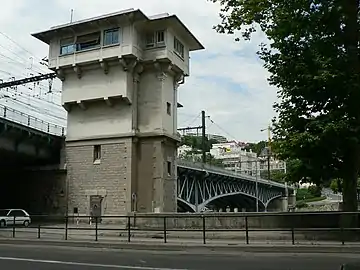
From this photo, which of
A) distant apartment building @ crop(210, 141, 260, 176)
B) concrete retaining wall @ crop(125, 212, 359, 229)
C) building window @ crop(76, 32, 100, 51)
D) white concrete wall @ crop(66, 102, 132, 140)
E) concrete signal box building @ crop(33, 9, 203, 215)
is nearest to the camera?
concrete retaining wall @ crop(125, 212, 359, 229)

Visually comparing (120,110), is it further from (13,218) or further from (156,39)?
(13,218)

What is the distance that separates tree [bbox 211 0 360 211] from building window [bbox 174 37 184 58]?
2306 cm

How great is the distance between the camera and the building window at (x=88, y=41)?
41.9 m

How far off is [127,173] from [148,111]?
5.66 meters

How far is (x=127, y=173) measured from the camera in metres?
39.6

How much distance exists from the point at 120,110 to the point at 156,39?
274 inches

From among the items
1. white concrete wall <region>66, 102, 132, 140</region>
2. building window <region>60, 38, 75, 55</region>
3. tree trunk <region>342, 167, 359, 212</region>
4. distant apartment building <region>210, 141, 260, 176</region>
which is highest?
distant apartment building <region>210, 141, 260, 176</region>

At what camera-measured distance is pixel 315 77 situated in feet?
61.1

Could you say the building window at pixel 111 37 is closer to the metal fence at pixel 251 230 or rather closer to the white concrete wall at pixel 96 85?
the white concrete wall at pixel 96 85

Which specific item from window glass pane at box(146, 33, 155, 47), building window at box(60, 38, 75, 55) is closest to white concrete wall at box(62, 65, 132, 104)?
building window at box(60, 38, 75, 55)

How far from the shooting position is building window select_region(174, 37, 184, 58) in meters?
43.3

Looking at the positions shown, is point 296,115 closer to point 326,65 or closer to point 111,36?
point 326,65

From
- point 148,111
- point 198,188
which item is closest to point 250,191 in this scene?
point 198,188

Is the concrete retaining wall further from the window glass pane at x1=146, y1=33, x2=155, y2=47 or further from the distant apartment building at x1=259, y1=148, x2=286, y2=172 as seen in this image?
the window glass pane at x1=146, y1=33, x2=155, y2=47
